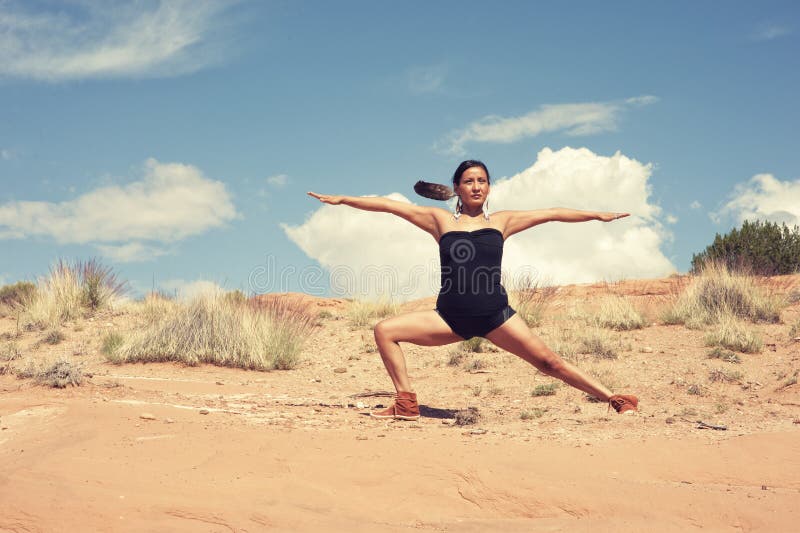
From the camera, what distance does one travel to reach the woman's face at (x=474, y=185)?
7039 mm

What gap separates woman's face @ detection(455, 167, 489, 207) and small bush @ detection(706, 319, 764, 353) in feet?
25.5

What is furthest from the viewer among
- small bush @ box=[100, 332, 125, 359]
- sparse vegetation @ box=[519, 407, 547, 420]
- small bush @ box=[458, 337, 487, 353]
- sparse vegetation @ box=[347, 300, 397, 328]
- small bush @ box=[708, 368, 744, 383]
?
sparse vegetation @ box=[347, 300, 397, 328]

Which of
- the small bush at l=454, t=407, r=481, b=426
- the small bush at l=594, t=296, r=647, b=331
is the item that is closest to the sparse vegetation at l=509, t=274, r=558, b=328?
the small bush at l=594, t=296, r=647, b=331

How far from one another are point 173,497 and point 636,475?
3.34 metres

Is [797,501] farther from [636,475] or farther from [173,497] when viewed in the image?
[173,497]

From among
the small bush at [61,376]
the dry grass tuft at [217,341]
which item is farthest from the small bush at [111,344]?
the small bush at [61,376]

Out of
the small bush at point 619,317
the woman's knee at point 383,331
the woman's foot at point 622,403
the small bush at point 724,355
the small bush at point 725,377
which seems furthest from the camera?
the small bush at point 619,317

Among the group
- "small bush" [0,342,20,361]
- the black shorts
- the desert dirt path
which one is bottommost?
the desert dirt path

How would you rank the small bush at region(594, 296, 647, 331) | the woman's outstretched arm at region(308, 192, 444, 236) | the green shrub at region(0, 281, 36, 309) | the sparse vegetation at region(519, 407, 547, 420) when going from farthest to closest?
the green shrub at region(0, 281, 36, 309)
the small bush at region(594, 296, 647, 331)
the sparse vegetation at region(519, 407, 547, 420)
the woman's outstretched arm at region(308, 192, 444, 236)

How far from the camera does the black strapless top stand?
6.83 meters

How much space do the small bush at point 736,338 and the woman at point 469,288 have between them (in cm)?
636

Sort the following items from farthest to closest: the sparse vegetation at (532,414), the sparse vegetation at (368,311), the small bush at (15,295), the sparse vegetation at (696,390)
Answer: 1. the small bush at (15,295)
2. the sparse vegetation at (368,311)
3. the sparse vegetation at (696,390)
4. the sparse vegetation at (532,414)

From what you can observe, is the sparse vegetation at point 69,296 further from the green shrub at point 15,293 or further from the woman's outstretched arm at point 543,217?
the woman's outstretched arm at point 543,217

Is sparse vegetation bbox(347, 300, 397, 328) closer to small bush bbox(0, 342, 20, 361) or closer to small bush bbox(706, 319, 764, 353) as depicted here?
small bush bbox(0, 342, 20, 361)
